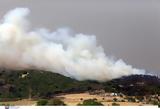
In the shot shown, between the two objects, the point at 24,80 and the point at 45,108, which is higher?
the point at 24,80

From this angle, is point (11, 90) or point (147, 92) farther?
point (147, 92)

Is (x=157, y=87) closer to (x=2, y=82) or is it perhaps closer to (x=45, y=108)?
(x=2, y=82)

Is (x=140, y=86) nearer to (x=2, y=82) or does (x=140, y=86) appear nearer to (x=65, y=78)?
(x=65, y=78)

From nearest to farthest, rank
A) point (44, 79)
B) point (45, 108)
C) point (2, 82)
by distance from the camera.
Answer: point (45, 108)
point (44, 79)
point (2, 82)

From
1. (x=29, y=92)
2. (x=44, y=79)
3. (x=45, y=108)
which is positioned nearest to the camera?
(x=45, y=108)

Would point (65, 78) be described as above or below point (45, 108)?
above

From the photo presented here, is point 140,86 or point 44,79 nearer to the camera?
point 44,79

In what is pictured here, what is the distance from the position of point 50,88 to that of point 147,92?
1542 inches

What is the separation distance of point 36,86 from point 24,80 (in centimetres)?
1279

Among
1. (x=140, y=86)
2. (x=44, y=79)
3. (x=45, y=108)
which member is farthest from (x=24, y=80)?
(x=45, y=108)

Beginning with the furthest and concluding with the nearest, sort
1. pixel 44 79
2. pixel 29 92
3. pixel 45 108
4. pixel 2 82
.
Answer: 1. pixel 2 82
2. pixel 44 79
3. pixel 29 92
4. pixel 45 108

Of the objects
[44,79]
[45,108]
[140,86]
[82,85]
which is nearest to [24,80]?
[44,79]

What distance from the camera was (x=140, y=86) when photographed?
630 feet

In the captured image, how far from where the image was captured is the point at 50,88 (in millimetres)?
171250
